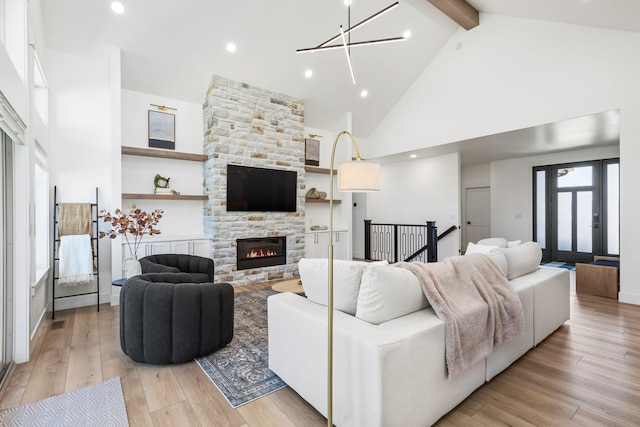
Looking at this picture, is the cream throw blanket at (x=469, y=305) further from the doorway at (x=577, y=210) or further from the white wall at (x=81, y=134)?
the doorway at (x=577, y=210)

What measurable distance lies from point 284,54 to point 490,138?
4047 millimetres

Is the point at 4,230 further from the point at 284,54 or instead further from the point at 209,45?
the point at 284,54

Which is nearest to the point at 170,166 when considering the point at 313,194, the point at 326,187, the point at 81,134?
the point at 81,134

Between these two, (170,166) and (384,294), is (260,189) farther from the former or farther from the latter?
(384,294)

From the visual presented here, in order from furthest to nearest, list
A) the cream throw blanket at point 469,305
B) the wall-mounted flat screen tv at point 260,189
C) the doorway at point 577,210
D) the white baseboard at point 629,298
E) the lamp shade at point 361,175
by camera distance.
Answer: the doorway at point 577,210 < the wall-mounted flat screen tv at point 260,189 < the white baseboard at point 629,298 < the cream throw blanket at point 469,305 < the lamp shade at point 361,175

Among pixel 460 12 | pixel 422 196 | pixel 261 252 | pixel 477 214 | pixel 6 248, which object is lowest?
pixel 261 252

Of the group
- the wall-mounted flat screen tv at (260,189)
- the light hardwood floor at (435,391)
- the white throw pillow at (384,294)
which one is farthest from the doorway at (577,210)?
the white throw pillow at (384,294)

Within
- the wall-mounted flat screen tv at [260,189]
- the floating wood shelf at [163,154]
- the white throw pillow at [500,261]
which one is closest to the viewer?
the white throw pillow at [500,261]

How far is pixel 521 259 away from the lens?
2994mm

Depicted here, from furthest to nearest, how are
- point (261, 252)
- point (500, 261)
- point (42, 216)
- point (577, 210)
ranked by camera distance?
point (577, 210), point (261, 252), point (42, 216), point (500, 261)

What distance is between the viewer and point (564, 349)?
280 centimetres

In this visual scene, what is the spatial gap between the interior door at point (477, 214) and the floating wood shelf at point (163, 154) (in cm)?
743

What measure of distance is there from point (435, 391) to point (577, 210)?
24.5 ft

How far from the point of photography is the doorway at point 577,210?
21.4ft
